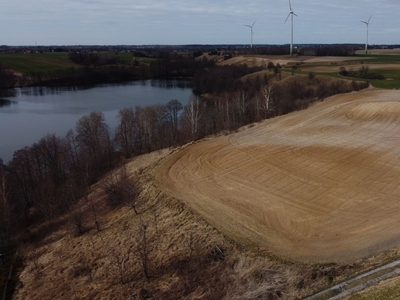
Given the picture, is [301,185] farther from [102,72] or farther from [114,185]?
[102,72]

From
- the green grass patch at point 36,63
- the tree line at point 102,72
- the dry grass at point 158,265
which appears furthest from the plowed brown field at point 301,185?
the green grass patch at point 36,63

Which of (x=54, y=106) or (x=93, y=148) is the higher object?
(x=54, y=106)

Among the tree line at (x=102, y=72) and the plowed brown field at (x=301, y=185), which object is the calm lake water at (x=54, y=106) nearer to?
the tree line at (x=102, y=72)

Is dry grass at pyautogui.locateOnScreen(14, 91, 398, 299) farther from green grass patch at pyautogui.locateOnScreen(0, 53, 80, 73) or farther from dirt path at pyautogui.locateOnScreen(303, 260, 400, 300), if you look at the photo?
green grass patch at pyautogui.locateOnScreen(0, 53, 80, 73)

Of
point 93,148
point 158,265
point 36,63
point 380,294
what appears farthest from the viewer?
point 36,63

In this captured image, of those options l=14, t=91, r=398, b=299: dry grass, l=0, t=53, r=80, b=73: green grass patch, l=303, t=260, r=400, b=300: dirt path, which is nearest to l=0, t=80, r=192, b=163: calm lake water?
l=0, t=53, r=80, b=73: green grass patch

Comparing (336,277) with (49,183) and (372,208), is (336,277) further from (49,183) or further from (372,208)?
(49,183)

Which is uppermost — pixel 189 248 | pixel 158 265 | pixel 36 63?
pixel 36 63

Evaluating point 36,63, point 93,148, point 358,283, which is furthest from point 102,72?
point 358,283
